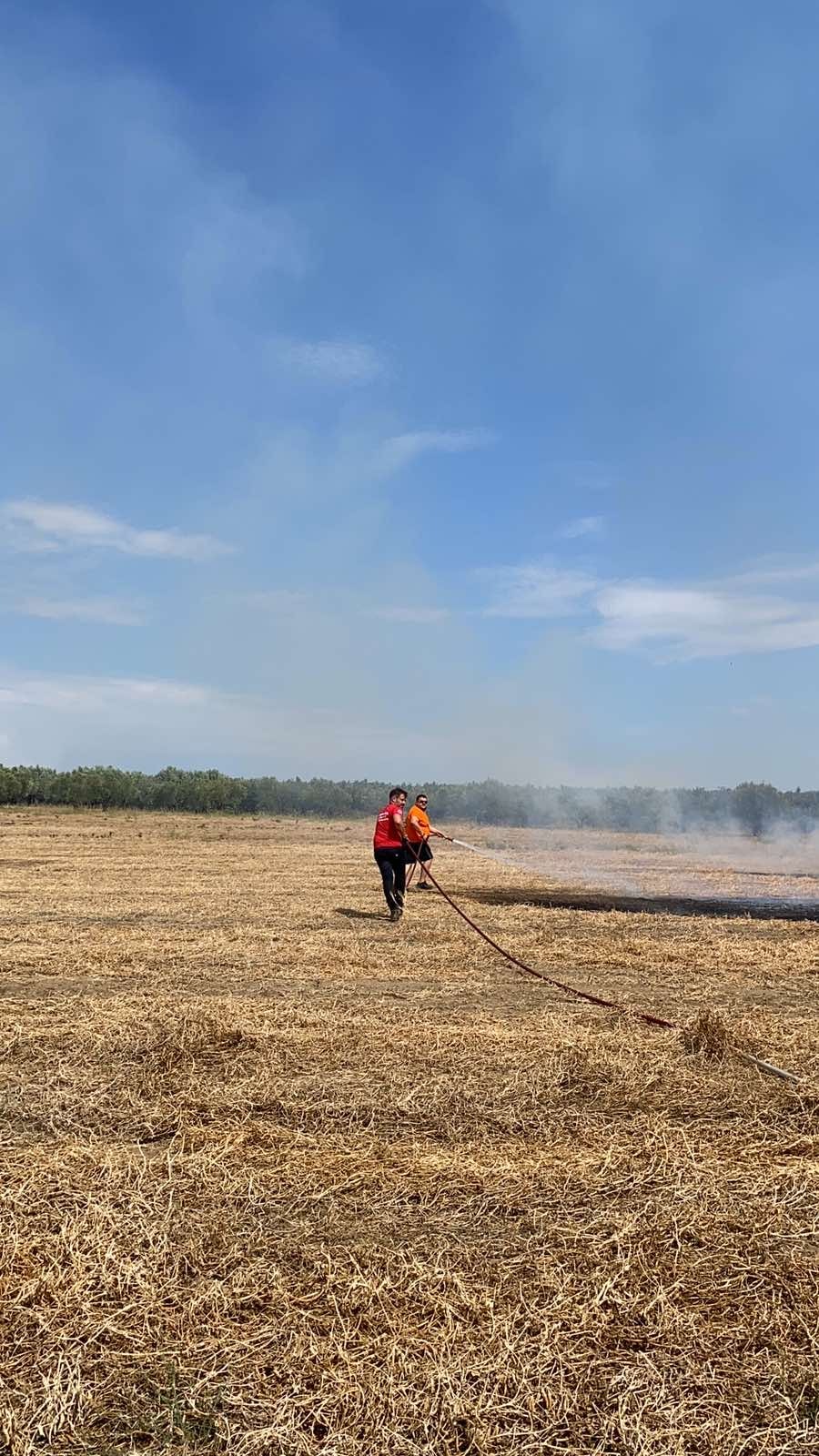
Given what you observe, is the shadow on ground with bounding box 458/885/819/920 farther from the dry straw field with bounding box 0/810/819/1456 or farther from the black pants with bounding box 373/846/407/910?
the dry straw field with bounding box 0/810/819/1456

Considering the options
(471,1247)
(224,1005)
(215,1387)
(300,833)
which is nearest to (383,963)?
(224,1005)

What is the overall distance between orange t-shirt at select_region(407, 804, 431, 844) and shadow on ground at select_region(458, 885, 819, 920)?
233 centimetres

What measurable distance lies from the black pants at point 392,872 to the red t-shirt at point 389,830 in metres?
0.08

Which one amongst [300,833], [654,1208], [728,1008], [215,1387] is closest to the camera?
[215,1387]

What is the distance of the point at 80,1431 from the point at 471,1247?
182 cm

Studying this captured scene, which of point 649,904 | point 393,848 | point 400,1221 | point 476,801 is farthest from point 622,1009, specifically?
point 476,801

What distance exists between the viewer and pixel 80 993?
9.26m

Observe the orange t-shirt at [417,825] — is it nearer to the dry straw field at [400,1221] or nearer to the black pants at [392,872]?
the black pants at [392,872]

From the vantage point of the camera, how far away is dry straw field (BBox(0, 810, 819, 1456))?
3.35 meters

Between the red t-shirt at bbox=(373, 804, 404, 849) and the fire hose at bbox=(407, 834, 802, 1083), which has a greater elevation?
the red t-shirt at bbox=(373, 804, 404, 849)

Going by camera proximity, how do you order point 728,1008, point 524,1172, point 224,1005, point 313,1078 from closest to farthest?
1. point 524,1172
2. point 313,1078
3. point 224,1005
4. point 728,1008

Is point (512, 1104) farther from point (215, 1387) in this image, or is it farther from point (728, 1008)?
point (728, 1008)

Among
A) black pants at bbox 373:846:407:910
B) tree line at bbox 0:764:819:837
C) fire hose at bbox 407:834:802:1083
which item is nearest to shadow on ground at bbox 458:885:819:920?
black pants at bbox 373:846:407:910

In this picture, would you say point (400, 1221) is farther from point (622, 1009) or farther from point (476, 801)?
point (476, 801)
